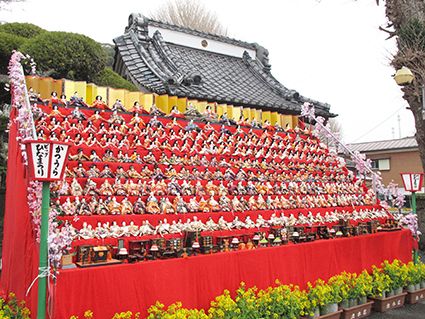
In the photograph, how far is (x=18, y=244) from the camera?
4.95 metres

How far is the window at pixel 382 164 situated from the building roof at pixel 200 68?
8.63 m

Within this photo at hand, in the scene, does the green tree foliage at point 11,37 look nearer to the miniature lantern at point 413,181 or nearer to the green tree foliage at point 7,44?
the green tree foliage at point 7,44

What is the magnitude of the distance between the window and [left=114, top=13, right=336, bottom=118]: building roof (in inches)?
340

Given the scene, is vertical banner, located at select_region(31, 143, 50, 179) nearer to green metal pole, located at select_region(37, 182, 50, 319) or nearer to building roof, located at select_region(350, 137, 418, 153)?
green metal pole, located at select_region(37, 182, 50, 319)

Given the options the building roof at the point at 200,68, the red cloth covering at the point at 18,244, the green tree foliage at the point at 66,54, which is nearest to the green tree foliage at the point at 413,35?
the building roof at the point at 200,68

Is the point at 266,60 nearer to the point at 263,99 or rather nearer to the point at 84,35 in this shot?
the point at 263,99

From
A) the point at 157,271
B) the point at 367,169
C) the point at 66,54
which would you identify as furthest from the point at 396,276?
the point at 66,54

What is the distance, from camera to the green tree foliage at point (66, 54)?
9898mm

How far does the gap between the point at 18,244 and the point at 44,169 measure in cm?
266

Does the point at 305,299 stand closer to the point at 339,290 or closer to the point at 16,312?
the point at 339,290

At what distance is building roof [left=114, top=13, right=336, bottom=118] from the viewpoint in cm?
1120

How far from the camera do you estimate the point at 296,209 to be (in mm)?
8086

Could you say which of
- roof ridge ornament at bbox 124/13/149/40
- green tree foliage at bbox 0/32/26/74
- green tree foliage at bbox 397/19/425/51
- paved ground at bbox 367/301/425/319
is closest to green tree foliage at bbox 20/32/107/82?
green tree foliage at bbox 0/32/26/74

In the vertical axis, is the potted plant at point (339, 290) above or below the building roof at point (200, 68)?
below
